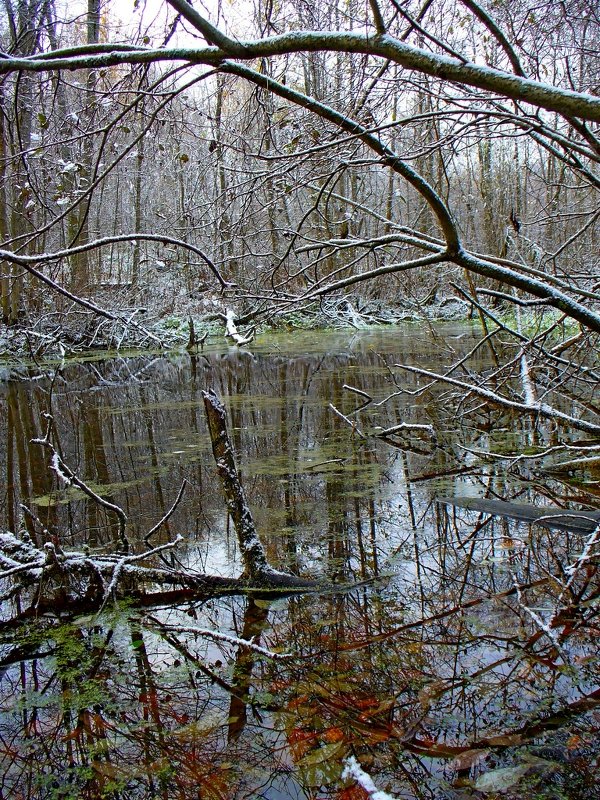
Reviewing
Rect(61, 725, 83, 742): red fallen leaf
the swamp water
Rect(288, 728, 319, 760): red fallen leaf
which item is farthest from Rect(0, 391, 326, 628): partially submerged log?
Rect(288, 728, 319, 760): red fallen leaf

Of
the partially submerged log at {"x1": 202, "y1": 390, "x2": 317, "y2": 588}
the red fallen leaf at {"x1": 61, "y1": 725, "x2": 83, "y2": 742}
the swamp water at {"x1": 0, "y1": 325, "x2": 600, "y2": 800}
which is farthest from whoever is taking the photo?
the partially submerged log at {"x1": 202, "y1": 390, "x2": 317, "y2": 588}

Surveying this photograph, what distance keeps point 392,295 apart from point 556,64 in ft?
58.1

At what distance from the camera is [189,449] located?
700cm

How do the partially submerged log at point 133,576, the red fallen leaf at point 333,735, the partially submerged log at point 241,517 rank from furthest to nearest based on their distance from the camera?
the partially submerged log at point 241,517, the partially submerged log at point 133,576, the red fallen leaf at point 333,735

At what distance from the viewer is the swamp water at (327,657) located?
2256 mm

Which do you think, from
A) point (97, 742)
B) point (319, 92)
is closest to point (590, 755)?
point (97, 742)

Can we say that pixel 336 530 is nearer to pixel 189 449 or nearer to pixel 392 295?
pixel 189 449

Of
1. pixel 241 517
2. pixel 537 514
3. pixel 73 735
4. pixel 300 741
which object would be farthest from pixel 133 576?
pixel 537 514

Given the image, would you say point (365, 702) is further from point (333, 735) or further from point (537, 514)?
point (537, 514)

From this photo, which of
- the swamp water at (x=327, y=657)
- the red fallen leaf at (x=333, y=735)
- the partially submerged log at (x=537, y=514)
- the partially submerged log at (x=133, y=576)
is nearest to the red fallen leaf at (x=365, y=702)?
the swamp water at (x=327, y=657)

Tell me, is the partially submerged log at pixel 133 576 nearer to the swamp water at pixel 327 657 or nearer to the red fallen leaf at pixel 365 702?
the swamp water at pixel 327 657

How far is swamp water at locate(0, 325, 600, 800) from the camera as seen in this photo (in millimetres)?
2256

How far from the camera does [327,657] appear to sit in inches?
115

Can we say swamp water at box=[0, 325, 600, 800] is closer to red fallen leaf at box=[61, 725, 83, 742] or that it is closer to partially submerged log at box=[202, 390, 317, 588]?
red fallen leaf at box=[61, 725, 83, 742]
